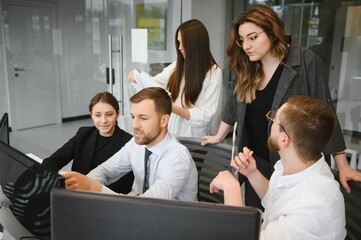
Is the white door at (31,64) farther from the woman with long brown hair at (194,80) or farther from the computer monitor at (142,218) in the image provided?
the computer monitor at (142,218)

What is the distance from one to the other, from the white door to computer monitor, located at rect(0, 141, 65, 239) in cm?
452

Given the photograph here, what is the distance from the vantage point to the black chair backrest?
1.33 metres

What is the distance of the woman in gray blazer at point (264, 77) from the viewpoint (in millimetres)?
1593

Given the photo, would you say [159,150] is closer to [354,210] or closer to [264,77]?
[264,77]

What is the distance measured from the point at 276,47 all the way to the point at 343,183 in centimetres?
66

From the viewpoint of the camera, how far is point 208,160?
1893mm

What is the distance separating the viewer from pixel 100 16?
5441mm

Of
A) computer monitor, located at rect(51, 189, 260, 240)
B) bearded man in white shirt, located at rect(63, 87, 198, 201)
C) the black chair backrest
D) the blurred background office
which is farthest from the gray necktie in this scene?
the blurred background office

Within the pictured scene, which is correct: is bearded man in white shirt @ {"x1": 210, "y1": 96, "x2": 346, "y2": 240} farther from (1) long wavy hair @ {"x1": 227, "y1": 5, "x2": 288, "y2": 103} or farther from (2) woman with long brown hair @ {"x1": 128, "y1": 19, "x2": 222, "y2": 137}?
(2) woman with long brown hair @ {"x1": 128, "y1": 19, "x2": 222, "y2": 137}

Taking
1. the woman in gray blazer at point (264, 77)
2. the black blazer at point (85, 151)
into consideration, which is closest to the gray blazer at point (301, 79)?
the woman in gray blazer at point (264, 77)

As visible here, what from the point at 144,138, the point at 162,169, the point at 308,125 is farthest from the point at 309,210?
the point at 144,138

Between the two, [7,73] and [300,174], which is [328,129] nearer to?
[300,174]

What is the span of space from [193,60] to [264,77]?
1.72ft

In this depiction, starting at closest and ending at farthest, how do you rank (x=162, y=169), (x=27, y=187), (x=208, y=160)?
(x=27, y=187) < (x=162, y=169) < (x=208, y=160)
